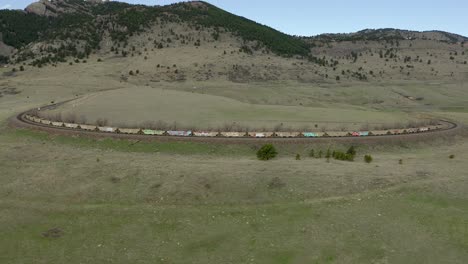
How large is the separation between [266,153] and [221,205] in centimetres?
1119

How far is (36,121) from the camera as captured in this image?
180 ft

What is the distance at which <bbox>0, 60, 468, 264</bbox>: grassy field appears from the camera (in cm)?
2264

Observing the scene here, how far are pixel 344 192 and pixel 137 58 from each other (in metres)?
102

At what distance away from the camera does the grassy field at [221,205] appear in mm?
22641

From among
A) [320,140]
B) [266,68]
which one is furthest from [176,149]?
[266,68]

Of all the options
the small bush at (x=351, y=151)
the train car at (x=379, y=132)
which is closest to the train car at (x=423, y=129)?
the train car at (x=379, y=132)

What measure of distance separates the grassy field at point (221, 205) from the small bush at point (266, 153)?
1.22m

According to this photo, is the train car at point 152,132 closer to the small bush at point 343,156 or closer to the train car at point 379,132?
the small bush at point 343,156

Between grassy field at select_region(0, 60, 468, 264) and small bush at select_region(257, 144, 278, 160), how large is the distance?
4.00 ft

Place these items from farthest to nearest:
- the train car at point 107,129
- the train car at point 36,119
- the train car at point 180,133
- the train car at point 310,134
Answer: the train car at point 36,119 < the train car at point 107,129 < the train car at point 310,134 < the train car at point 180,133

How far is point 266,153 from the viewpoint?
→ 38.6 meters

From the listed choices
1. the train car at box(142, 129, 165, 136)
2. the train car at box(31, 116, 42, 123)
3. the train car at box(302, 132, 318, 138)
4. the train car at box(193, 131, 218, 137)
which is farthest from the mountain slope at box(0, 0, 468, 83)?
the train car at box(302, 132, 318, 138)

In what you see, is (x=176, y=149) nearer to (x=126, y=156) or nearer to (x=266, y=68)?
(x=126, y=156)

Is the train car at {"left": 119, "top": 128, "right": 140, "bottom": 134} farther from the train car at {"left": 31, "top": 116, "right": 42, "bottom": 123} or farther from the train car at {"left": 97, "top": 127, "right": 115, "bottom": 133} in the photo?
the train car at {"left": 31, "top": 116, "right": 42, "bottom": 123}
